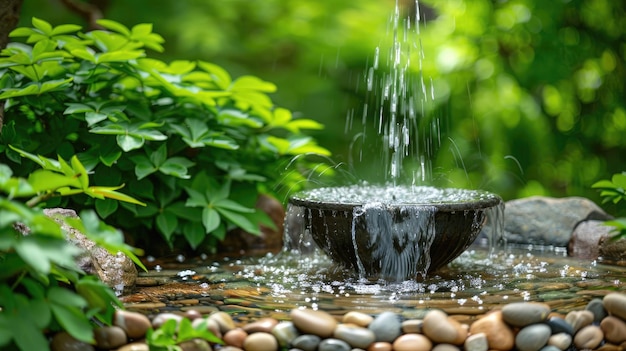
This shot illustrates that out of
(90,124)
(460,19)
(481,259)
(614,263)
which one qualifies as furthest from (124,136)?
(460,19)

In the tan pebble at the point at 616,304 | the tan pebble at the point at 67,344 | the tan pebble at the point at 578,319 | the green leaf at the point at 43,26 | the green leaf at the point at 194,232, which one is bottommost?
the tan pebble at the point at 67,344

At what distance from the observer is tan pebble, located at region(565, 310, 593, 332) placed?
283 centimetres

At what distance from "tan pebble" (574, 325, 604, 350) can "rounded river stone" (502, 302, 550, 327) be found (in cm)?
18

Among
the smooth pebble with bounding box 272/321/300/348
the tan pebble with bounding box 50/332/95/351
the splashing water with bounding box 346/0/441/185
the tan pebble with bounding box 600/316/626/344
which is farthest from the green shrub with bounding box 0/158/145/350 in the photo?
the splashing water with bounding box 346/0/441/185

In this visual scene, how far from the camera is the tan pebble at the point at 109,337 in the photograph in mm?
2672

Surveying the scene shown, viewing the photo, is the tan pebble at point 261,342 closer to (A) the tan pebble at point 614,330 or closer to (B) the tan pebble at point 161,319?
(B) the tan pebble at point 161,319

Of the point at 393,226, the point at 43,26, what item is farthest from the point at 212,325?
the point at 43,26

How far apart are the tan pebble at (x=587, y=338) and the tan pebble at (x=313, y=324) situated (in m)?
0.92

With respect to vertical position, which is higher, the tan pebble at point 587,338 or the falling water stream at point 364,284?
the falling water stream at point 364,284

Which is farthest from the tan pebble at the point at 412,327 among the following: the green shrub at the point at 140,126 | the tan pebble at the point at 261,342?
the green shrub at the point at 140,126

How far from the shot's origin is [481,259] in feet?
13.9

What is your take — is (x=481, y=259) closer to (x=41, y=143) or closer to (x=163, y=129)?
(x=163, y=129)

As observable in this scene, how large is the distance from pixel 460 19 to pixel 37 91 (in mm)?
4148

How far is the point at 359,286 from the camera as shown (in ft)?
11.3
